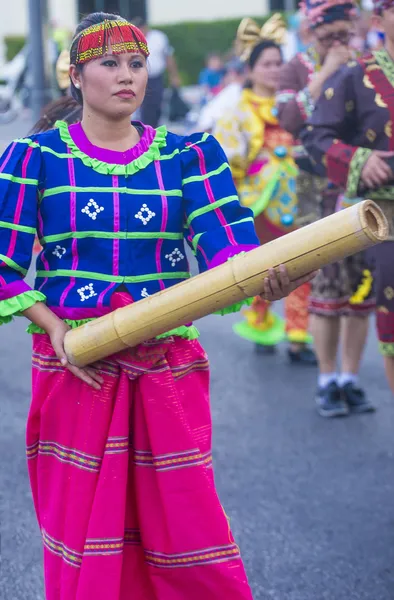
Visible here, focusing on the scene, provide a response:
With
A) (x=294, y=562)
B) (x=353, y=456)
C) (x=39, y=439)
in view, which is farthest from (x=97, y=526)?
(x=353, y=456)

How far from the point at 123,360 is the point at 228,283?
0.41 metres

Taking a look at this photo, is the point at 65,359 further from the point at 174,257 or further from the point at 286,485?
the point at 286,485

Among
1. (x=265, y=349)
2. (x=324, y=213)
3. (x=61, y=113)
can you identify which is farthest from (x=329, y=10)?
(x=265, y=349)

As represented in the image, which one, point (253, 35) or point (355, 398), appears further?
point (253, 35)

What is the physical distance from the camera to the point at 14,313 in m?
2.94

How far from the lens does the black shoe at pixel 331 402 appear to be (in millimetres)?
5730

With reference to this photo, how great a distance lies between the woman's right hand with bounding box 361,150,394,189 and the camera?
4230mm

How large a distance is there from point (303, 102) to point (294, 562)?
2.56 meters

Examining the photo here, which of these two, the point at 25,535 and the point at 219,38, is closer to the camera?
the point at 25,535

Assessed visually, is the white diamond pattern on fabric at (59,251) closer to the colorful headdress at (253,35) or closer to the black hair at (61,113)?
the black hair at (61,113)

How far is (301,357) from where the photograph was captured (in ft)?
22.4

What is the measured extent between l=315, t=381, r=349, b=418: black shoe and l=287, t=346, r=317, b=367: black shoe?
96 centimetres

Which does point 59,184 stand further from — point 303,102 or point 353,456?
point 303,102

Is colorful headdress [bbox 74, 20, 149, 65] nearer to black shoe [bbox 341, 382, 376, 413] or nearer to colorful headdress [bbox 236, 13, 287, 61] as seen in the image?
black shoe [bbox 341, 382, 376, 413]
